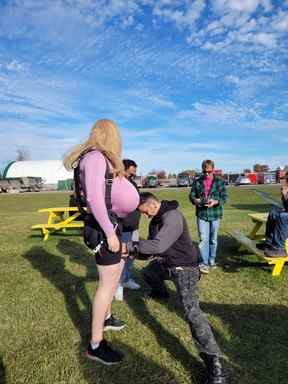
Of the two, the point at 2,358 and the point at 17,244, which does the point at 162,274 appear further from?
the point at 17,244

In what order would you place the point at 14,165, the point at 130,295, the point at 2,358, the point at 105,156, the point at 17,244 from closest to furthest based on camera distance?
the point at 105,156
the point at 2,358
the point at 130,295
the point at 17,244
the point at 14,165

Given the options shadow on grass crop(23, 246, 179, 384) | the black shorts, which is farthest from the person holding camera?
the black shorts

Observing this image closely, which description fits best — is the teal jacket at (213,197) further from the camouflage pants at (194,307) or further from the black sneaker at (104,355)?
the black sneaker at (104,355)

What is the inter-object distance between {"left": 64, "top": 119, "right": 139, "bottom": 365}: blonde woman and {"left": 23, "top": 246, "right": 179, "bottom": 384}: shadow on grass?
4.3 inches

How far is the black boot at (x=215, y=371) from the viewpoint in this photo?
2709 mm

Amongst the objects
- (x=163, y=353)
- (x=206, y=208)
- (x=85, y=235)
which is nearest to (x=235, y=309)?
(x=163, y=353)

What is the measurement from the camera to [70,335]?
3766 millimetres

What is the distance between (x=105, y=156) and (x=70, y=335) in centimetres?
213

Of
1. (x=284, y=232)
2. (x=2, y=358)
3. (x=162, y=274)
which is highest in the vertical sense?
(x=284, y=232)

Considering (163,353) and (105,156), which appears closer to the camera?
(105,156)

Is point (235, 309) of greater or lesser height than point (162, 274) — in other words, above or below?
below

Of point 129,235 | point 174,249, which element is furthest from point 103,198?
point 129,235

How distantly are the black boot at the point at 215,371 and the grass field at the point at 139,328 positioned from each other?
0.63 feet

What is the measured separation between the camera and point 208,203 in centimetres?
576
